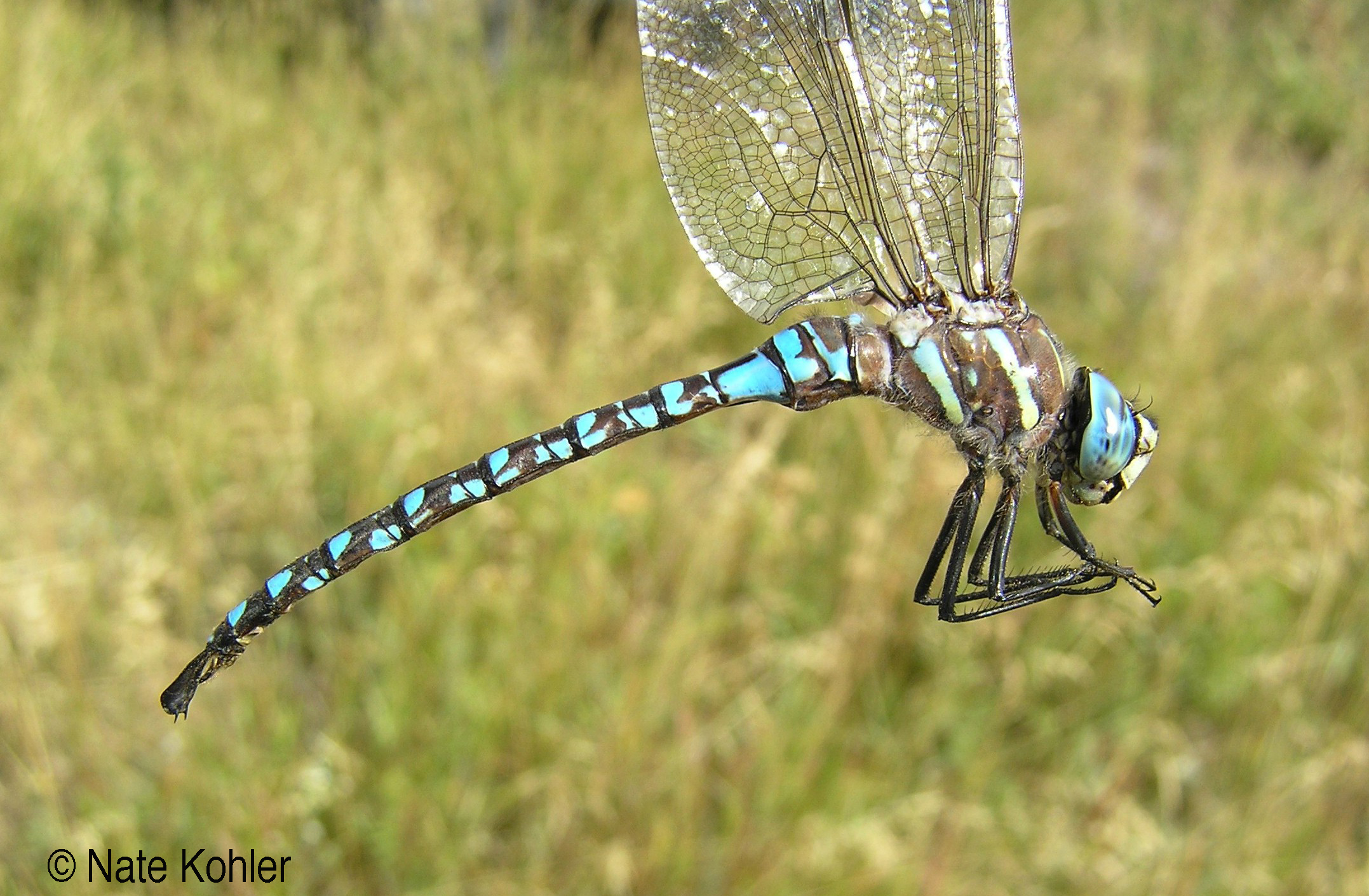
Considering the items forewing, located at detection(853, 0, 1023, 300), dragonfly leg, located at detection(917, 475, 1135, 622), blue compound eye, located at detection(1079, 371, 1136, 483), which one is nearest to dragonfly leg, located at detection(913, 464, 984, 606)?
dragonfly leg, located at detection(917, 475, 1135, 622)

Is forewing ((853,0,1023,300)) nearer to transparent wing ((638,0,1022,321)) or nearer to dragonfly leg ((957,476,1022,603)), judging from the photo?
transparent wing ((638,0,1022,321))

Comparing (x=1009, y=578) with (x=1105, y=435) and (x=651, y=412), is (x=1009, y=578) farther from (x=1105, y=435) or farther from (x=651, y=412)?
(x=651, y=412)

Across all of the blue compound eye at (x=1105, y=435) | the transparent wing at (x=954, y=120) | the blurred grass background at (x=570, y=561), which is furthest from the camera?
the blurred grass background at (x=570, y=561)

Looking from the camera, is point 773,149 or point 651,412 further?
point 773,149

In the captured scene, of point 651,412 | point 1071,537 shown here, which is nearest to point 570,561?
point 651,412

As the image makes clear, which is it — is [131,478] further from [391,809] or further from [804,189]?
[804,189]

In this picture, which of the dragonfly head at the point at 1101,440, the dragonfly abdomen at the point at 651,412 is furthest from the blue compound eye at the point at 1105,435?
the dragonfly abdomen at the point at 651,412

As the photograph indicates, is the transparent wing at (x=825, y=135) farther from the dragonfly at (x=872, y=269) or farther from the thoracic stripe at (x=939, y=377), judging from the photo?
the thoracic stripe at (x=939, y=377)
